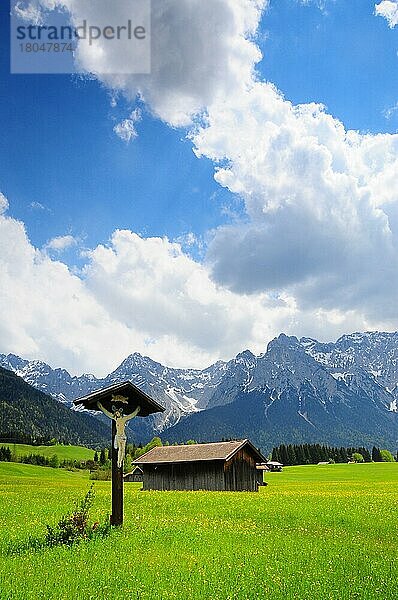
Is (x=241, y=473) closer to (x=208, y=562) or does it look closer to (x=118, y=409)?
(x=118, y=409)

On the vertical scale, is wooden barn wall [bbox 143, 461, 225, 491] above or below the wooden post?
below

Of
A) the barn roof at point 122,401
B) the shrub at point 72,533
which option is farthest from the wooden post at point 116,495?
the shrub at point 72,533

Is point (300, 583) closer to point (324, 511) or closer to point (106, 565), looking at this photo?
point (106, 565)

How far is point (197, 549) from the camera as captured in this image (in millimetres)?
17438

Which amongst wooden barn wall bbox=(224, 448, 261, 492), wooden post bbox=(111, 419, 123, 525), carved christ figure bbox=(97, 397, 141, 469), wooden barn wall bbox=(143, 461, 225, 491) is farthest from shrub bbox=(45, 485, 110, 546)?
wooden barn wall bbox=(224, 448, 261, 492)

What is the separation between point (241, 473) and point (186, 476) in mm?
6879

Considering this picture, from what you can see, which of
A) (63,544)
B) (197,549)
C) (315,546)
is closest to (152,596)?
(197,549)

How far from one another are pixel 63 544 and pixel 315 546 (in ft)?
28.4

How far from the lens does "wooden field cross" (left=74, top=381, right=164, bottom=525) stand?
862 inches

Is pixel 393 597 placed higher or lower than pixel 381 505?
higher

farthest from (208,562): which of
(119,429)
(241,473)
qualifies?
(241,473)

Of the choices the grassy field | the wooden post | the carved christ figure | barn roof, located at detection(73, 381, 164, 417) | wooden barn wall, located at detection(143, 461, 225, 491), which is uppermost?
barn roof, located at detection(73, 381, 164, 417)

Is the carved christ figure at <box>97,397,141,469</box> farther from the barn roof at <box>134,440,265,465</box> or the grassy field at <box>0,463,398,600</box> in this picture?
the barn roof at <box>134,440,265,465</box>

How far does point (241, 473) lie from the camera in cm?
6538
